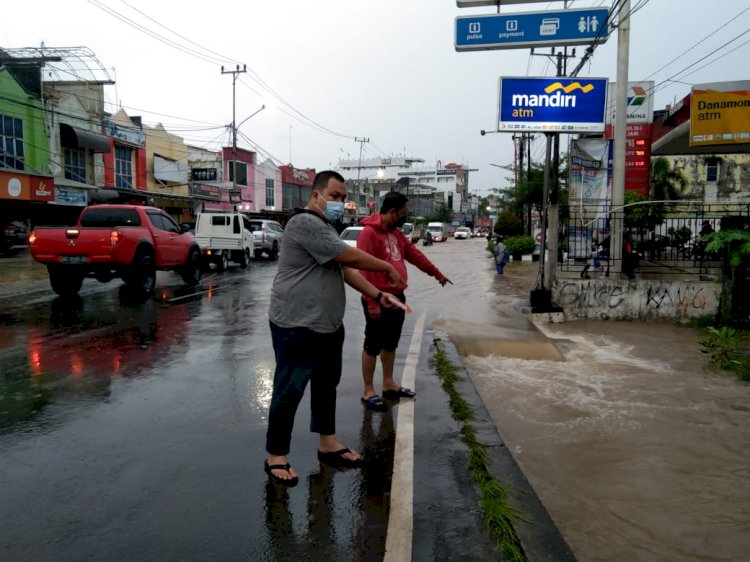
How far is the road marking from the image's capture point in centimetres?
290

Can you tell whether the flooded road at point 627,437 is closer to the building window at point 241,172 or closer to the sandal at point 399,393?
the sandal at point 399,393

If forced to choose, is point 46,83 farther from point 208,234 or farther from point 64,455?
point 64,455

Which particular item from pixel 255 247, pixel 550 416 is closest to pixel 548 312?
pixel 550 416

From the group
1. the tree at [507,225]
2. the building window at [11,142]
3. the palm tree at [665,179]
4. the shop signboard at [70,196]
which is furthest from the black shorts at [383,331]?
the tree at [507,225]

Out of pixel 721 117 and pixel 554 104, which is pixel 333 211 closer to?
pixel 554 104

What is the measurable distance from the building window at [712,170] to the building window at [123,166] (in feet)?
109

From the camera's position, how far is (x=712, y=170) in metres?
34.8

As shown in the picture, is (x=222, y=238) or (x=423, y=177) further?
(x=423, y=177)

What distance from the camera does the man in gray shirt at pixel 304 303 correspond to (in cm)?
357

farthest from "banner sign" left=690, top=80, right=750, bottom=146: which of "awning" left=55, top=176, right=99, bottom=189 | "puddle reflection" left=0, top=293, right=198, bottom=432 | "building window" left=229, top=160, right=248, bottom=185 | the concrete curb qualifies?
"building window" left=229, top=160, right=248, bottom=185

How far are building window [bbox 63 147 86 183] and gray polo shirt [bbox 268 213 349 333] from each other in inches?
1164

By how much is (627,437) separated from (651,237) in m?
8.56

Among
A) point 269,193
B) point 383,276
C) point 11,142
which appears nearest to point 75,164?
point 11,142

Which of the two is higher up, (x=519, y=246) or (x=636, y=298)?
(x=519, y=246)
